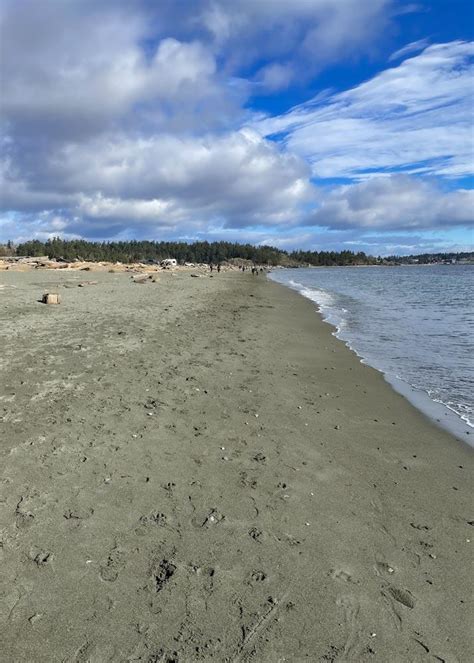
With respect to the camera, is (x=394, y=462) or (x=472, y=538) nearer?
(x=472, y=538)

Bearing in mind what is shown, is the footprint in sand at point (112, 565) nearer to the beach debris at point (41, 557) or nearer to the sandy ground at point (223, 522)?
the sandy ground at point (223, 522)

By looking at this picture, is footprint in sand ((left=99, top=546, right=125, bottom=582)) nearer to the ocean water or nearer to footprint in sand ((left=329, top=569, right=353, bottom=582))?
footprint in sand ((left=329, top=569, right=353, bottom=582))

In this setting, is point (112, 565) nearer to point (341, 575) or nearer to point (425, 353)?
point (341, 575)

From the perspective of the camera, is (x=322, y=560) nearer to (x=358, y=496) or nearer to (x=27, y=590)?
(x=358, y=496)

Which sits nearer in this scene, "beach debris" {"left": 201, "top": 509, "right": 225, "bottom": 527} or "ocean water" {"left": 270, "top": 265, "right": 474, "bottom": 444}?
"beach debris" {"left": 201, "top": 509, "right": 225, "bottom": 527}

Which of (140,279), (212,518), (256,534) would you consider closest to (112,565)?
(212,518)

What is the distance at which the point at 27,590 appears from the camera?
350cm

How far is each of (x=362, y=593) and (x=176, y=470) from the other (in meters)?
2.62

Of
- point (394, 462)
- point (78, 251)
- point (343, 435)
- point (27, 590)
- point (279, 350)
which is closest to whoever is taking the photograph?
point (27, 590)

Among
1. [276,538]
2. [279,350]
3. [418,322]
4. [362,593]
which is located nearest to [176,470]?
[276,538]

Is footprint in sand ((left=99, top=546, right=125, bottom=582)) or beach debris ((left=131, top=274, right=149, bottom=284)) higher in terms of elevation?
footprint in sand ((left=99, top=546, right=125, bottom=582))

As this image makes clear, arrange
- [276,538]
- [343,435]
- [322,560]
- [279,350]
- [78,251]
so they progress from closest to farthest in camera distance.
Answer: [322,560] → [276,538] → [343,435] → [279,350] → [78,251]

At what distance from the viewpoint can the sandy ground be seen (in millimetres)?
3201

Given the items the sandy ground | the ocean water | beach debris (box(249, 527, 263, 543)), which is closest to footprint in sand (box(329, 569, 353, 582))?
the sandy ground
